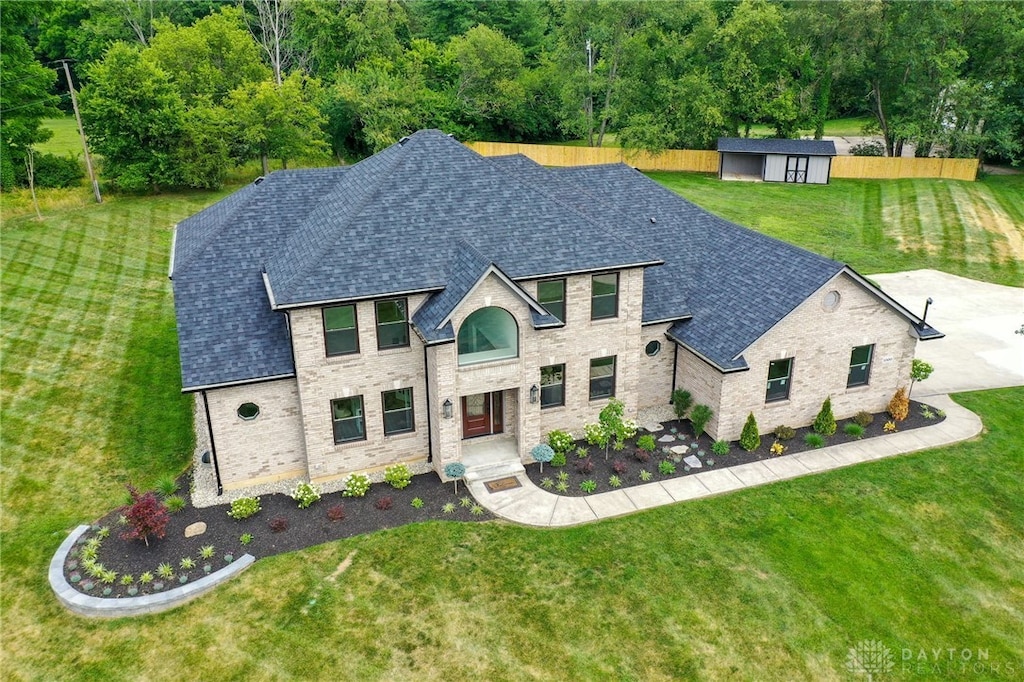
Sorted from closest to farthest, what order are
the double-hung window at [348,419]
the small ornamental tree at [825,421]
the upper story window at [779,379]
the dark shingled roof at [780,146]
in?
the double-hung window at [348,419], the upper story window at [779,379], the small ornamental tree at [825,421], the dark shingled roof at [780,146]

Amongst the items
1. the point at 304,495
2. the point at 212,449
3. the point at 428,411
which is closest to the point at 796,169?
the point at 428,411

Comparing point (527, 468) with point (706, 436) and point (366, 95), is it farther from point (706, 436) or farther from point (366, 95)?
point (366, 95)

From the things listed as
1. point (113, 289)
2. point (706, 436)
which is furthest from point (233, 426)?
point (113, 289)

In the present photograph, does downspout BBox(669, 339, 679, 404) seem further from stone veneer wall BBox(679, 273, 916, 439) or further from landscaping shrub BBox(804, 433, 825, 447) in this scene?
landscaping shrub BBox(804, 433, 825, 447)

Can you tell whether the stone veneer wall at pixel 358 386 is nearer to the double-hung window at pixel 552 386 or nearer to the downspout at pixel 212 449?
the downspout at pixel 212 449

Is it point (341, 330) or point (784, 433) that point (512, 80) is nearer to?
point (784, 433)

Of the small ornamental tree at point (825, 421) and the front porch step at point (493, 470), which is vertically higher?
the small ornamental tree at point (825, 421)

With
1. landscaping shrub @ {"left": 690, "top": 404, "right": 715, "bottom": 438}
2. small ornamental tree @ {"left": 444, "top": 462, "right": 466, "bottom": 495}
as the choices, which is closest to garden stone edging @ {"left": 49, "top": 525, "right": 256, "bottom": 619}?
small ornamental tree @ {"left": 444, "top": 462, "right": 466, "bottom": 495}

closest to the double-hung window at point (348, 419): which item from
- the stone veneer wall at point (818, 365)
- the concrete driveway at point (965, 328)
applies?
the stone veneer wall at point (818, 365)
